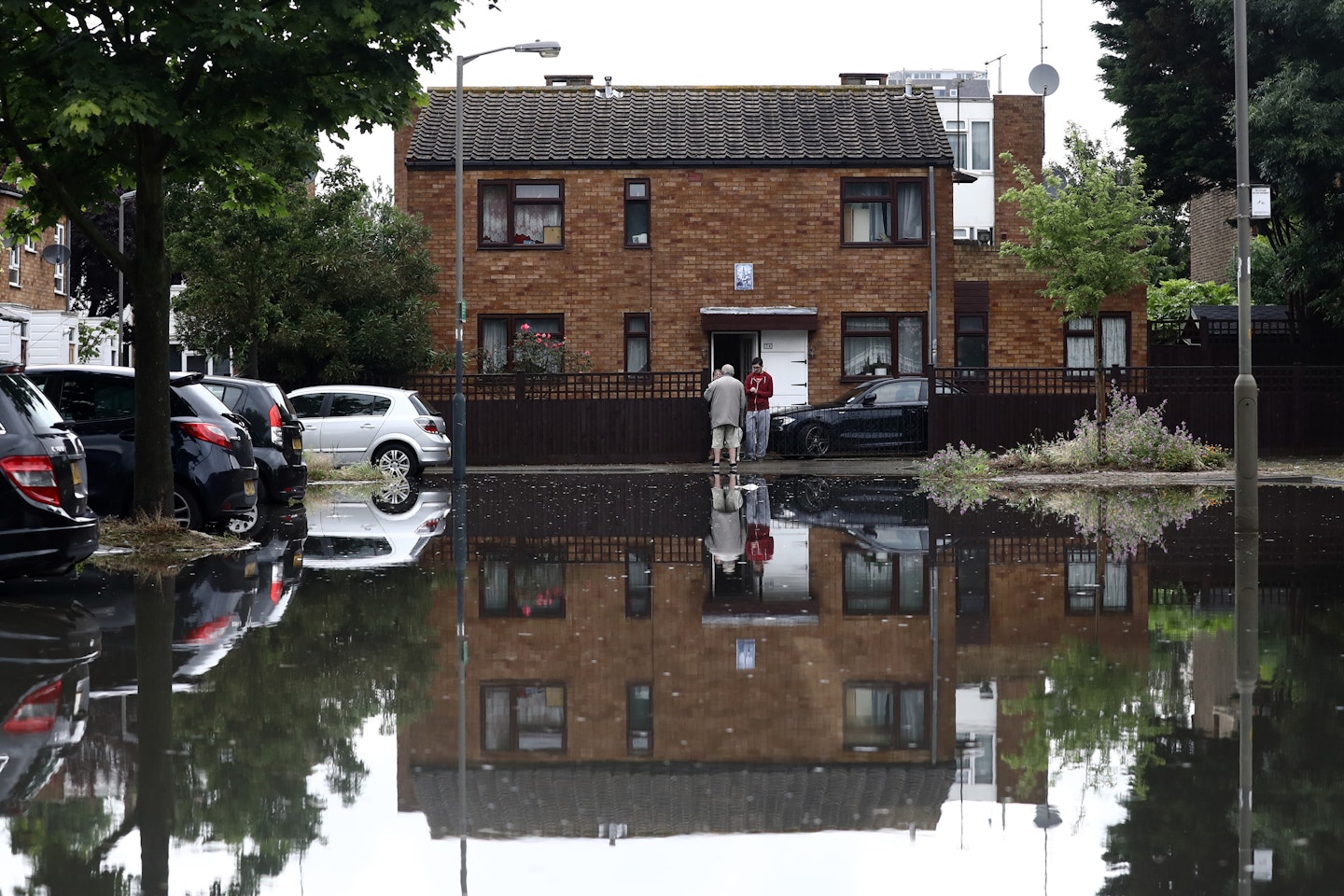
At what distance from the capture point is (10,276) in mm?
43031

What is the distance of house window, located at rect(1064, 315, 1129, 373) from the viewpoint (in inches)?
1524

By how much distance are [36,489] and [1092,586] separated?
277 inches

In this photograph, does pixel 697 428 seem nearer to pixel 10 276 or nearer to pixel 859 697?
pixel 10 276

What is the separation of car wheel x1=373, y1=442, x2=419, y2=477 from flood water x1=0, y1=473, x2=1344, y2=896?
13.5m

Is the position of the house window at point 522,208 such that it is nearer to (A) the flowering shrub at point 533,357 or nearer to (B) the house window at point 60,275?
(A) the flowering shrub at point 533,357

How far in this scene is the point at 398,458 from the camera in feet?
91.2

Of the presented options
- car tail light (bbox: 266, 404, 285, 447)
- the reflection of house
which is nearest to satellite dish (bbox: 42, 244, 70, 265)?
car tail light (bbox: 266, 404, 285, 447)

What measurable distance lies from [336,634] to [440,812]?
420cm

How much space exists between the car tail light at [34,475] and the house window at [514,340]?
80.6 ft

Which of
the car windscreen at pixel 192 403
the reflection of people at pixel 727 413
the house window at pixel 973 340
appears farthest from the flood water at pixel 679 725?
the house window at pixel 973 340

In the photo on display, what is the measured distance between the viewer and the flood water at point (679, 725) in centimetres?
526

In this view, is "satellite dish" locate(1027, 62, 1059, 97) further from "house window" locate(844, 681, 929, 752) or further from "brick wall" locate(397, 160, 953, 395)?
"house window" locate(844, 681, 929, 752)

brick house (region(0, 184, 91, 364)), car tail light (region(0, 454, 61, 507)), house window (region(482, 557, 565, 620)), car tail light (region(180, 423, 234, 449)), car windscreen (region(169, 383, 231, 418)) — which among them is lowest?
house window (region(482, 557, 565, 620))

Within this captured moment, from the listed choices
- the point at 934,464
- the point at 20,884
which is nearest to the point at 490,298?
the point at 934,464
